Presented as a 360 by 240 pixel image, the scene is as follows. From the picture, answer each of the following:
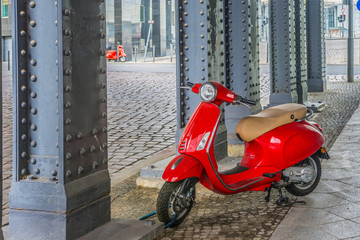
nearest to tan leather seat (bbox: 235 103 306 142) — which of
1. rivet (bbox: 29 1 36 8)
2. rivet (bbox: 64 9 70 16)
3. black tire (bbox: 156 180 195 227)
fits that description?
black tire (bbox: 156 180 195 227)

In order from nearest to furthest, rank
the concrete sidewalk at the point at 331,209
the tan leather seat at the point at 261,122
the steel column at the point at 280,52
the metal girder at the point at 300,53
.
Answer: the concrete sidewalk at the point at 331,209 < the tan leather seat at the point at 261,122 < the steel column at the point at 280,52 < the metal girder at the point at 300,53

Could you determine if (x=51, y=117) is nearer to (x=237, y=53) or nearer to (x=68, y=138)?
(x=68, y=138)

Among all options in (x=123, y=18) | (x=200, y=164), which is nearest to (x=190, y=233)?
(x=200, y=164)

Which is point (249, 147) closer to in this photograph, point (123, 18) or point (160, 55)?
point (123, 18)

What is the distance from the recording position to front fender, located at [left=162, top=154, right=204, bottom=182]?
4.05 m

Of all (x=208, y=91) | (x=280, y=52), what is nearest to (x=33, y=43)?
(x=208, y=91)

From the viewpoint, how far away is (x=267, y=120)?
15.5 feet

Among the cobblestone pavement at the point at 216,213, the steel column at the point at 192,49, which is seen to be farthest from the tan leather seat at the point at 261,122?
the steel column at the point at 192,49

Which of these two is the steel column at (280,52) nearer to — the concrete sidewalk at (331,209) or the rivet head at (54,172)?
the concrete sidewalk at (331,209)

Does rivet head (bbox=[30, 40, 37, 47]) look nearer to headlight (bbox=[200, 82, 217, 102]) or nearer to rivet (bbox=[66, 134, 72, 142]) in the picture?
rivet (bbox=[66, 134, 72, 142])

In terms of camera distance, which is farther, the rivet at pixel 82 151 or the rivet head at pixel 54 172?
the rivet at pixel 82 151

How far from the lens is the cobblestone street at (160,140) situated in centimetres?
427

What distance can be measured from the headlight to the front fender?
1.44 feet

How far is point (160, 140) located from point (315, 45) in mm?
8500
